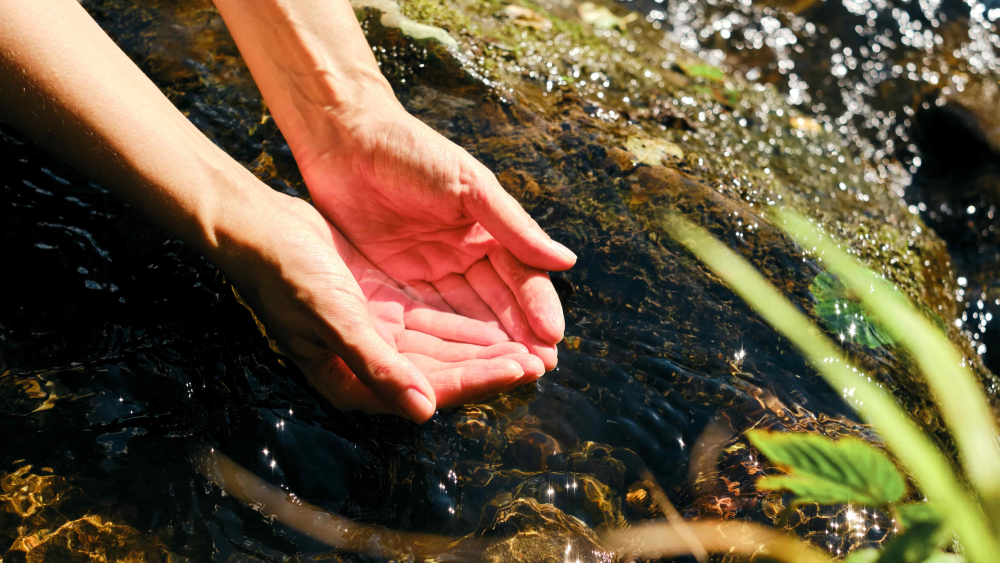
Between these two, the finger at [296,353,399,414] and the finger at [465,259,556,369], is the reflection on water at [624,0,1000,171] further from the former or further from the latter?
the finger at [296,353,399,414]

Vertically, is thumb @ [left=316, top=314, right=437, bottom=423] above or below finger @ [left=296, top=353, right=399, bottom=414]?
above

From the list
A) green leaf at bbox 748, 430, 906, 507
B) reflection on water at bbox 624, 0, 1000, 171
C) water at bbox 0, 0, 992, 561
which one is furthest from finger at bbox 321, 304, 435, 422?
reflection on water at bbox 624, 0, 1000, 171

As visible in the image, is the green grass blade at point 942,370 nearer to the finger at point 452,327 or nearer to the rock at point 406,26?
the finger at point 452,327

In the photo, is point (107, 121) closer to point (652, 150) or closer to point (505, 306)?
point (505, 306)

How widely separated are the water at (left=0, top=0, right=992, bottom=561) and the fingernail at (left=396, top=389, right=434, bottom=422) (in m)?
0.20

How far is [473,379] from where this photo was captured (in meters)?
1.87

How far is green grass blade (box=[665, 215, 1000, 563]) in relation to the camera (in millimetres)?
1593

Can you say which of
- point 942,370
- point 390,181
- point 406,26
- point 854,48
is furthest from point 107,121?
point 854,48

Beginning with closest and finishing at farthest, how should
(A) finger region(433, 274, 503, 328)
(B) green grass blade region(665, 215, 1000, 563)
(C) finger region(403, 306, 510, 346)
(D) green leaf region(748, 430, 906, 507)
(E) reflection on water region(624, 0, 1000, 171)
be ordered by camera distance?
(D) green leaf region(748, 430, 906, 507) < (B) green grass blade region(665, 215, 1000, 563) < (C) finger region(403, 306, 510, 346) < (A) finger region(433, 274, 503, 328) < (E) reflection on water region(624, 0, 1000, 171)

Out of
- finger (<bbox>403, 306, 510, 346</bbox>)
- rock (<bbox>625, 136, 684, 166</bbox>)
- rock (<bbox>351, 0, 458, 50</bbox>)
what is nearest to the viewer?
finger (<bbox>403, 306, 510, 346</bbox>)

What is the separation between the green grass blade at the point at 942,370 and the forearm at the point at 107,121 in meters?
2.61

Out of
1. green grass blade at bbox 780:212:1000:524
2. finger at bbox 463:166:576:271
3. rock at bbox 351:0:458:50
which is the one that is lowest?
green grass blade at bbox 780:212:1000:524

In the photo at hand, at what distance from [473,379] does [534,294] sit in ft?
1.42

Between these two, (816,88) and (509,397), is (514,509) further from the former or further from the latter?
(816,88)
